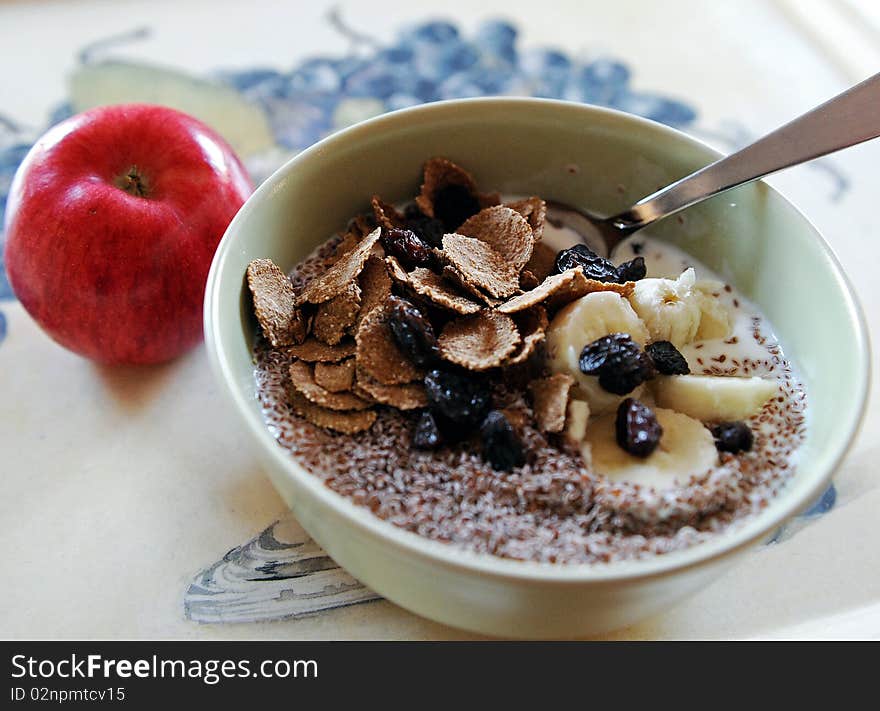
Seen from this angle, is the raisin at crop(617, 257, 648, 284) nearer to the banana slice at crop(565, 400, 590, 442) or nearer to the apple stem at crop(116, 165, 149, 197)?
the banana slice at crop(565, 400, 590, 442)

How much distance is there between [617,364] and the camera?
0.92 metres

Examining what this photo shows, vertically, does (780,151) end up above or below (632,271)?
above

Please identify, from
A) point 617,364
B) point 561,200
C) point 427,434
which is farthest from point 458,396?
point 561,200

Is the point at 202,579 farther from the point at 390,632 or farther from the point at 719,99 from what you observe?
the point at 719,99

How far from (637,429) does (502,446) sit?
5.5 inches

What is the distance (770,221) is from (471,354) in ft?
1.40

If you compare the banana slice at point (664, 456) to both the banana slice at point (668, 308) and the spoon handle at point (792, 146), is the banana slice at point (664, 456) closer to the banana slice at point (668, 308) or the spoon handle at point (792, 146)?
the banana slice at point (668, 308)

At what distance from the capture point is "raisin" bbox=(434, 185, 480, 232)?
1167 mm

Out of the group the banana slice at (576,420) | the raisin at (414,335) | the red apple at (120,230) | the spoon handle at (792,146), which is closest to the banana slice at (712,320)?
the spoon handle at (792,146)

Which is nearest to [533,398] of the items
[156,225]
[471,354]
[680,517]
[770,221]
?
[471,354]

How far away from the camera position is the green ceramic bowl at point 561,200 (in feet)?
2.50

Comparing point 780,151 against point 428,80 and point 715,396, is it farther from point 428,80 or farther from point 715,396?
point 428,80

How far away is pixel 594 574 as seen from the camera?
0.74 m

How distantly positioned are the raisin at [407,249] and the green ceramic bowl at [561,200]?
12 centimetres
